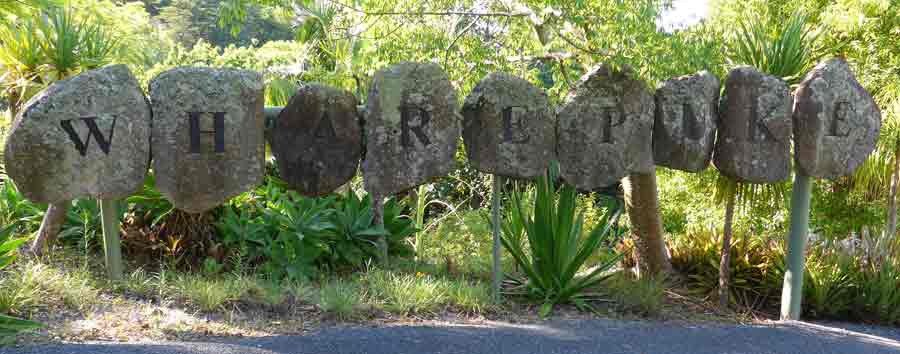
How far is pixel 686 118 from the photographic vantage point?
4.66m

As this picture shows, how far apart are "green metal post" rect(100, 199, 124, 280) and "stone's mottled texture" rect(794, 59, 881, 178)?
448 centimetres

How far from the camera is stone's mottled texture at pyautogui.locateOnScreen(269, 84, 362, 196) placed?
4.20m

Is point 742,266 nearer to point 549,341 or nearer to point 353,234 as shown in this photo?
point 549,341

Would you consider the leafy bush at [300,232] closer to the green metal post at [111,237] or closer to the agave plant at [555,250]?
the green metal post at [111,237]

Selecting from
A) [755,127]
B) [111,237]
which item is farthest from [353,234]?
[755,127]

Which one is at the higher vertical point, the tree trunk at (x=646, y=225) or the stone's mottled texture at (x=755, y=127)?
the stone's mottled texture at (x=755, y=127)

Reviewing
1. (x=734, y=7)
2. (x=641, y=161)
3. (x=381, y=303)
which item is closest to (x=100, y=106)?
(x=381, y=303)

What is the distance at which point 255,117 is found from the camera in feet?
13.5

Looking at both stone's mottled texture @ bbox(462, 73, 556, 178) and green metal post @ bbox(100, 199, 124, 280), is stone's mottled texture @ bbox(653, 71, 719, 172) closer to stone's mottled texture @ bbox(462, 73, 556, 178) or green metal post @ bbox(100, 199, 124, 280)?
stone's mottled texture @ bbox(462, 73, 556, 178)

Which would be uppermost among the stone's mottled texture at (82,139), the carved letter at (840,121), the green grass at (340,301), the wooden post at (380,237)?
the carved letter at (840,121)

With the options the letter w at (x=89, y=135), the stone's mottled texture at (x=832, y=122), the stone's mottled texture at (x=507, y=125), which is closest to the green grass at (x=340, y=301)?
the stone's mottled texture at (x=507, y=125)

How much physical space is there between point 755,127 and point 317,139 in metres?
2.86

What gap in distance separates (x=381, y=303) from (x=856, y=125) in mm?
3434

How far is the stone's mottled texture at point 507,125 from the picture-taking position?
14.4ft
